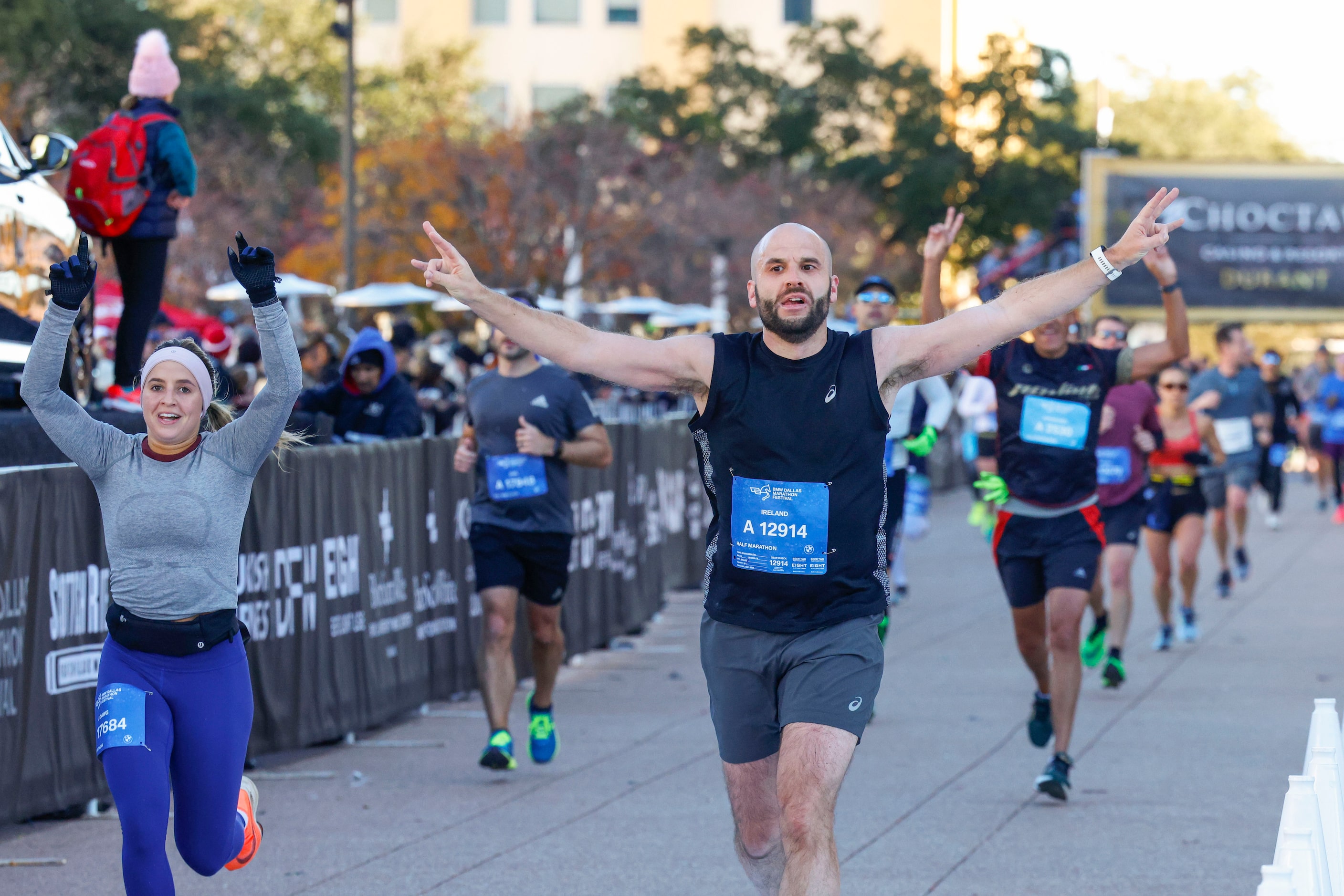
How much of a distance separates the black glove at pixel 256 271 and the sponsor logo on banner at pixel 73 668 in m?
2.68

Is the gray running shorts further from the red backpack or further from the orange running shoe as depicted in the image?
the red backpack

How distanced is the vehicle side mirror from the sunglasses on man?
162 inches

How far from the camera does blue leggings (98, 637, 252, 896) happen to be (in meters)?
5.13

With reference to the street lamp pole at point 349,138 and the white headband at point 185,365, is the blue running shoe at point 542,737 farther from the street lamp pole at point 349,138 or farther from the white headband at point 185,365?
the street lamp pole at point 349,138

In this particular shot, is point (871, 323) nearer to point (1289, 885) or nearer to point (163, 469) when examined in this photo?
point (163, 469)

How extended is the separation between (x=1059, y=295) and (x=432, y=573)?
20.4ft

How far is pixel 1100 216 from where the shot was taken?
30656 mm

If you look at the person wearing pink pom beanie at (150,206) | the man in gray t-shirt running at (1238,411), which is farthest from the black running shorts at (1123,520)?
the person wearing pink pom beanie at (150,206)

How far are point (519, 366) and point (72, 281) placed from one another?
3914 mm

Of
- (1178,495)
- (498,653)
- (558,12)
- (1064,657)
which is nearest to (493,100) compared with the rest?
(558,12)

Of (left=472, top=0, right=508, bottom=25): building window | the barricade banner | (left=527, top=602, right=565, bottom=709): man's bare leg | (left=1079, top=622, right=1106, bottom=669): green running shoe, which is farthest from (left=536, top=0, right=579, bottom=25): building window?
(left=527, top=602, right=565, bottom=709): man's bare leg

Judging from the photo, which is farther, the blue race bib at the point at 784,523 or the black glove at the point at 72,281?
the black glove at the point at 72,281

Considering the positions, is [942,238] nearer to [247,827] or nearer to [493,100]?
[247,827]

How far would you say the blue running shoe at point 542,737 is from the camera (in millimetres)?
8859
